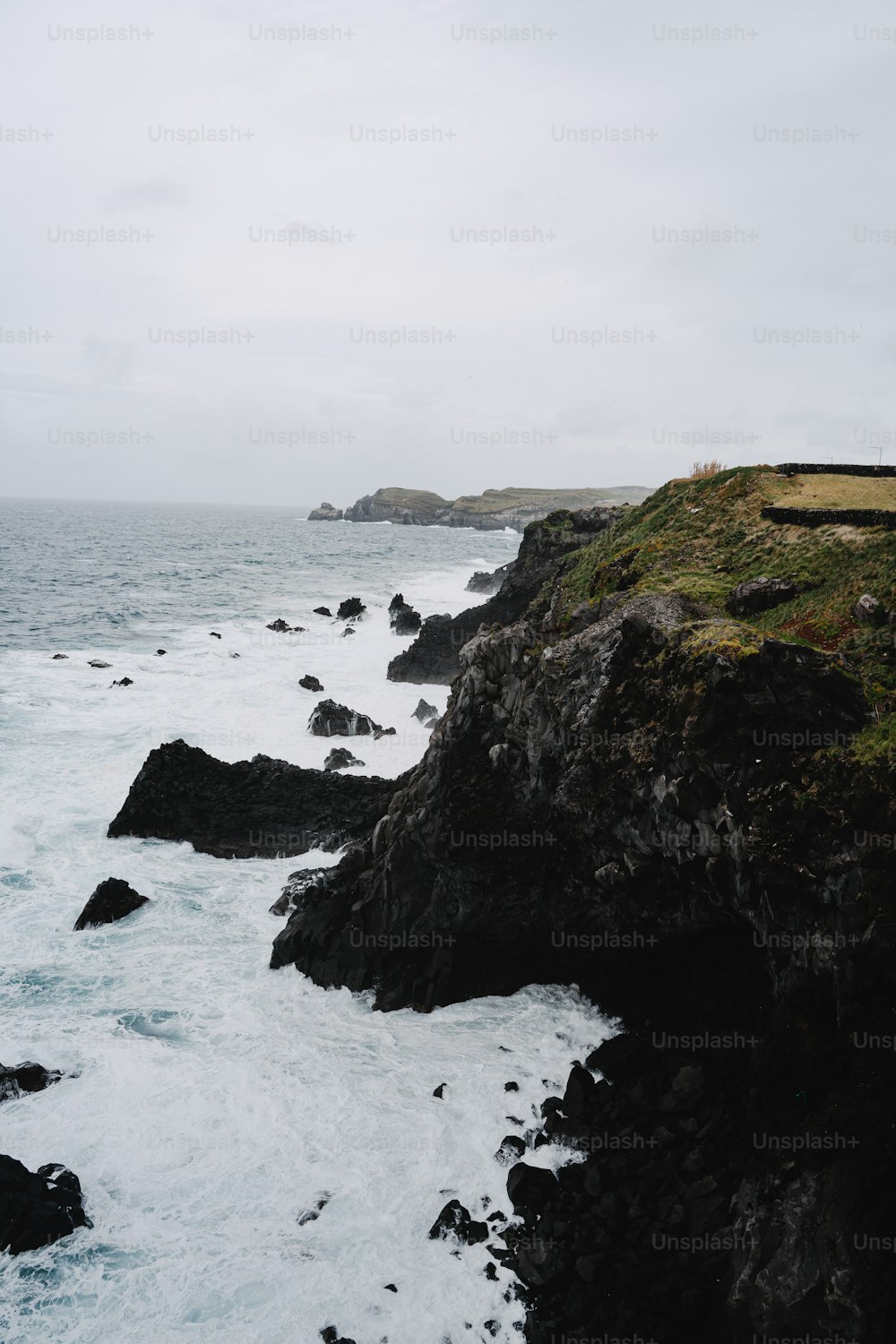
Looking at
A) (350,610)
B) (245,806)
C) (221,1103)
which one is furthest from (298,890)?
(350,610)

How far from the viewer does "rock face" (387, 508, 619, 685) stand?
4841cm

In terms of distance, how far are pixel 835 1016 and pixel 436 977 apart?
9.93 metres

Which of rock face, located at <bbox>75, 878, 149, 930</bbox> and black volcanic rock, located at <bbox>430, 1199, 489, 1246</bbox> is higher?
rock face, located at <bbox>75, 878, 149, 930</bbox>

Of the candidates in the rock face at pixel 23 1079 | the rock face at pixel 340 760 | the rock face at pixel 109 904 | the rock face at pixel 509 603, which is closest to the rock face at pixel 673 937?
the rock face at pixel 109 904

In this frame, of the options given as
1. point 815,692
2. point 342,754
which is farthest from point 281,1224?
point 342,754

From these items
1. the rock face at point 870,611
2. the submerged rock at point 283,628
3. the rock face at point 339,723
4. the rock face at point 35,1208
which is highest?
the rock face at point 870,611

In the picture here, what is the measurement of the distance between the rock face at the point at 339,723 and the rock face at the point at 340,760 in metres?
3.48

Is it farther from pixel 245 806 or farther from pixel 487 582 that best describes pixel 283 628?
pixel 245 806

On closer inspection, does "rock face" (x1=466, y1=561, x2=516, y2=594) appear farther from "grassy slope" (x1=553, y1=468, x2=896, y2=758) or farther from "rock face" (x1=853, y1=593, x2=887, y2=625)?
"rock face" (x1=853, y1=593, x2=887, y2=625)

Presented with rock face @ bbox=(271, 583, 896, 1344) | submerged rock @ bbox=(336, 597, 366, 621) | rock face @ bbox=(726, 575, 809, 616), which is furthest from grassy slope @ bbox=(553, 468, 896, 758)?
submerged rock @ bbox=(336, 597, 366, 621)

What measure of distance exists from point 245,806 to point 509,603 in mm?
29334

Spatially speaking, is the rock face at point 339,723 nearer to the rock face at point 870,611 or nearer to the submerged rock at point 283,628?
the rock face at point 870,611

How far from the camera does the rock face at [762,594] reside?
18828mm

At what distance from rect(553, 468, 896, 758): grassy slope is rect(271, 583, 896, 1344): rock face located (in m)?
0.85
